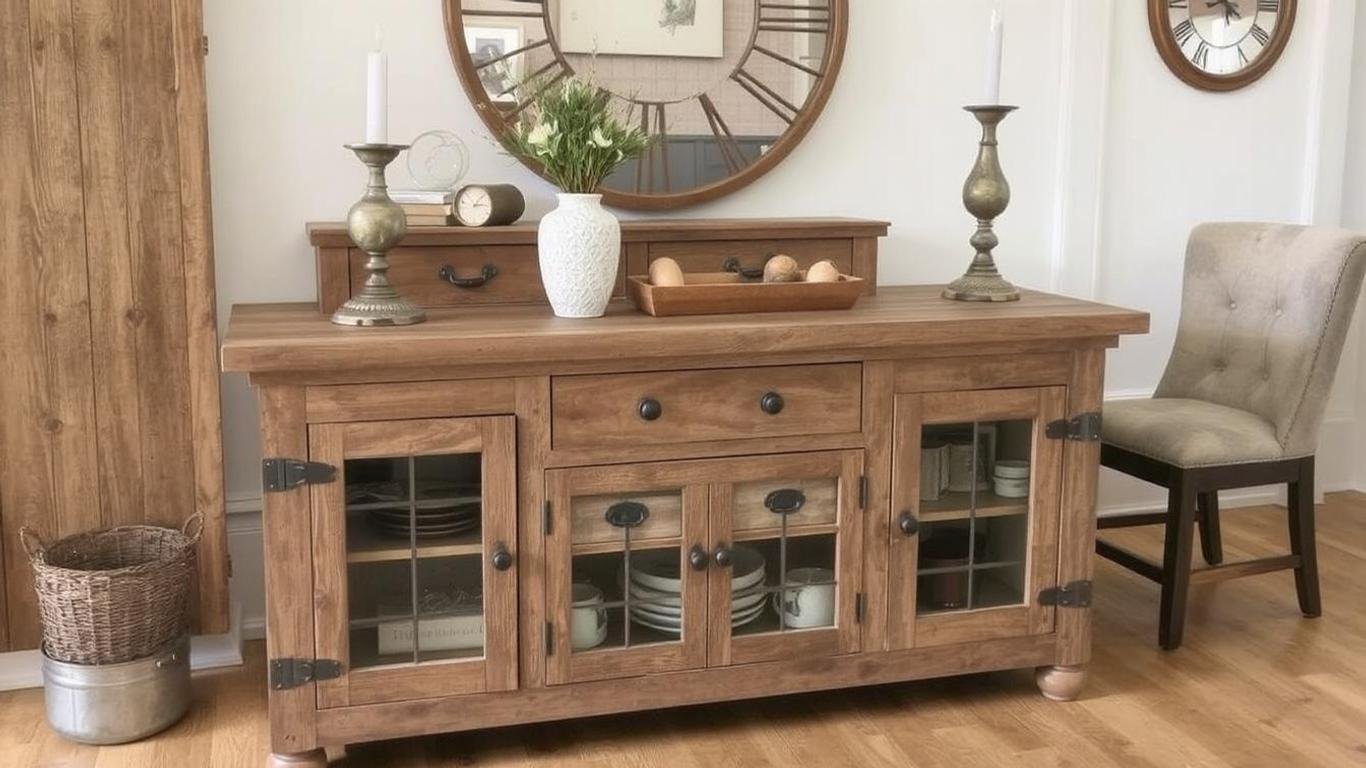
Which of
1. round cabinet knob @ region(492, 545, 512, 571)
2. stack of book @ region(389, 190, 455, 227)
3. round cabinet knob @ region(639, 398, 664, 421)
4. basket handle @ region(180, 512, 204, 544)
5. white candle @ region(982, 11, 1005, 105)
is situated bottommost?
basket handle @ region(180, 512, 204, 544)

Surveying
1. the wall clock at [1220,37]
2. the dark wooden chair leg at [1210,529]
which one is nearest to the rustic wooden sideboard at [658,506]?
the dark wooden chair leg at [1210,529]

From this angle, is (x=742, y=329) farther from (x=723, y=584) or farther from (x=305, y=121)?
(x=305, y=121)

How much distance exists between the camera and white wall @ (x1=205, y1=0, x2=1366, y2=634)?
290 cm

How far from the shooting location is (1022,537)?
9.03ft

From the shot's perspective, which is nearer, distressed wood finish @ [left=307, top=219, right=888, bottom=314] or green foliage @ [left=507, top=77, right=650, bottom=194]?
green foliage @ [left=507, top=77, right=650, bottom=194]

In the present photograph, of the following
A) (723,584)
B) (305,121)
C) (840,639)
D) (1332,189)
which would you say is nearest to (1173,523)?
(840,639)

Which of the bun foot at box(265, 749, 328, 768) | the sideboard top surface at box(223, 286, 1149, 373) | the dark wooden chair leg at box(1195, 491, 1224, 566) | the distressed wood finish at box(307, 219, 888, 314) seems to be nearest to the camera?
the sideboard top surface at box(223, 286, 1149, 373)

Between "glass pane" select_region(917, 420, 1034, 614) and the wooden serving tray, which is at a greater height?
the wooden serving tray

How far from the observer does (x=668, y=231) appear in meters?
2.90

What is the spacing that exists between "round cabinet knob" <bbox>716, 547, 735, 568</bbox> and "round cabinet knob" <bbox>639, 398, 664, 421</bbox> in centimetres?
29

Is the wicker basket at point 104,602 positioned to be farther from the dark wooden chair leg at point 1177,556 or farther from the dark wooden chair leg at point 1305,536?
the dark wooden chair leg at point 1305,536

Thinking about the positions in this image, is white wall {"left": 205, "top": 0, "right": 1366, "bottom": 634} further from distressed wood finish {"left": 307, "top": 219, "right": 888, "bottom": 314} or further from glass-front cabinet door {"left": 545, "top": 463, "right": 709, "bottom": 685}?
glass-front cabinet door {"left": 545, "top": 463, "right": 709, "bottom": 685}

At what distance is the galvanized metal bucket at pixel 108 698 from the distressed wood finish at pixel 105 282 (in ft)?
0.88

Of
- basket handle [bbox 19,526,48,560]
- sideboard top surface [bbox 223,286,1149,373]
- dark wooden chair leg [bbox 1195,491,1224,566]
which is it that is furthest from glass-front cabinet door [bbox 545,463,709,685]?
dark wooden chair leg [bbox 1195,491,1224,566]
